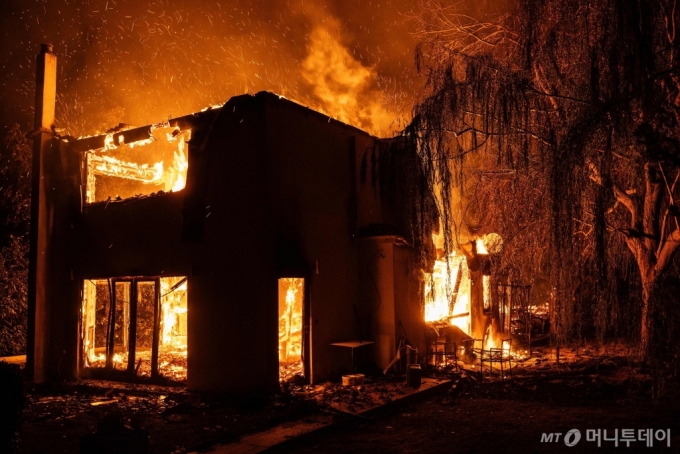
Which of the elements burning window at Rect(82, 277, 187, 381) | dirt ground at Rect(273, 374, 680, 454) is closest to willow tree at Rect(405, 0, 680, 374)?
dirt ground at Rect(273, 374, 680, 454)

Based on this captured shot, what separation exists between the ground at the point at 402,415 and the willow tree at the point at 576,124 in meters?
1.38

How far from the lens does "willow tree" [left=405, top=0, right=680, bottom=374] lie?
7961mm

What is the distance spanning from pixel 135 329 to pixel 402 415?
640 centimetres

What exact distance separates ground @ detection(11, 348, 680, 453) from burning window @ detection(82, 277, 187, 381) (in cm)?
90

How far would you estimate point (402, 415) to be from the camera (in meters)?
9.96

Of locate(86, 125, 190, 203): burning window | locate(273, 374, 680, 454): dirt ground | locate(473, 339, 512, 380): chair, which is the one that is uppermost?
locate(86, 125, 190, 203): burning window

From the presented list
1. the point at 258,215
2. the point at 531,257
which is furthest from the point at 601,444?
the point at 531,257

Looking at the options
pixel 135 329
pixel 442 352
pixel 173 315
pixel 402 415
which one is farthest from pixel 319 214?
pixel 173 315

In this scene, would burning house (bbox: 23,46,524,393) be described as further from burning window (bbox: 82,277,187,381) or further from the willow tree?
the willow tree

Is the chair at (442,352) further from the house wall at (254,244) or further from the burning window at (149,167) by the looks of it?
the burning window at (149,167)

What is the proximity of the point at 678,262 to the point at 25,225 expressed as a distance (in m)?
23.0

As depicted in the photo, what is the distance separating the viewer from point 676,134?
9.27 meters

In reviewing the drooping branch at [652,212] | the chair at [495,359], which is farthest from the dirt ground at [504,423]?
the drooping branch at [652,212]

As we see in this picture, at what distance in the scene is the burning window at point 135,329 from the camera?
483 inches
